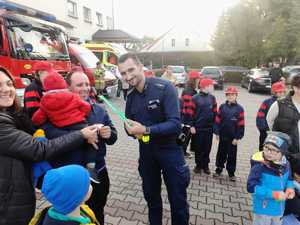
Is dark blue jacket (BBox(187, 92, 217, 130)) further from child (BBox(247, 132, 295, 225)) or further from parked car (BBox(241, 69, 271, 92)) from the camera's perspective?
parked car (BBox(241, 69, 271, 92))

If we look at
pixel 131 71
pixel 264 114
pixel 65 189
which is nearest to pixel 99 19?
pixel 264 114

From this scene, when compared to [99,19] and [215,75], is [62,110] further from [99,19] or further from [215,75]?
[99,19]

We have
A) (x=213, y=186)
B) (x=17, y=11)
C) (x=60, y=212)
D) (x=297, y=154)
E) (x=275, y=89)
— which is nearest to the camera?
(x=60, y=212)

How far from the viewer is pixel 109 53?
16.3 meters

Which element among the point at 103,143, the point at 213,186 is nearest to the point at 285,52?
the point at 213,186

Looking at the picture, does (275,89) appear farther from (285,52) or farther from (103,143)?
(285,52)

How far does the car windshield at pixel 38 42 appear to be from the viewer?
7016 mm

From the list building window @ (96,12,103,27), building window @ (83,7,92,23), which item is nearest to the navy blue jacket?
building window @ (83,7,92,23)

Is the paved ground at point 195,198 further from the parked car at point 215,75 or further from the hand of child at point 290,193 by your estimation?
the parked car at point 215,75

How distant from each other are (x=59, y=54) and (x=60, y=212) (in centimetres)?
763

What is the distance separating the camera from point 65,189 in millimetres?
1554

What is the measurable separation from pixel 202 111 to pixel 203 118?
0.12 m

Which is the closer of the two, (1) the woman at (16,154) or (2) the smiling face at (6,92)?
(1) the woman at (16,154)

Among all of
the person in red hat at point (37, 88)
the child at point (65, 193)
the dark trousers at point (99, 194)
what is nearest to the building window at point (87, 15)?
the person in red hat at point (37, 88)
